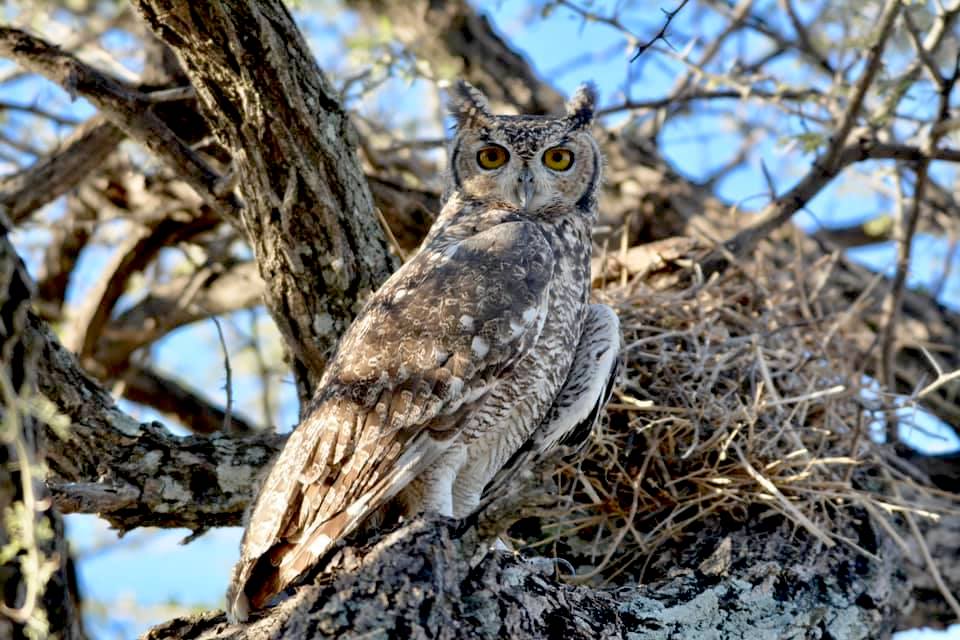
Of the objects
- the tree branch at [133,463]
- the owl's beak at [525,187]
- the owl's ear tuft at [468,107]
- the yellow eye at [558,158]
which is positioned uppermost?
the owl's ear tuft at [468,107]

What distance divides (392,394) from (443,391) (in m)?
0.12

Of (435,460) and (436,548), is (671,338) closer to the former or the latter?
(435,460)

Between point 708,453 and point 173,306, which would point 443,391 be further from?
point 173,306

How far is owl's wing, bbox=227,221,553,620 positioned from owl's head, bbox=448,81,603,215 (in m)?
0.38

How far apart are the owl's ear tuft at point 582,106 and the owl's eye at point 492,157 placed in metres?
0.25

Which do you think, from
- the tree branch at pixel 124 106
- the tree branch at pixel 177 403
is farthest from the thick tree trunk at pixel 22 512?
the tree branch at pixel 177 403

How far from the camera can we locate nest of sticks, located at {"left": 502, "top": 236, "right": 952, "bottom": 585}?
9.87 feet

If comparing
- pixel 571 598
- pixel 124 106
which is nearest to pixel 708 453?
pixel 571 598

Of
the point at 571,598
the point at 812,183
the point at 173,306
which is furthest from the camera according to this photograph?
the point at 173,306

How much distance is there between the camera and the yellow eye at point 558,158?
317 centimetres

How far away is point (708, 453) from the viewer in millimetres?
3094

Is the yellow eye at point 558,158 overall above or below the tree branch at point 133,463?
above

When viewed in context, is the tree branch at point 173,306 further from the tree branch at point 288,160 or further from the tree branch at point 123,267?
the tree branch at point 288,160

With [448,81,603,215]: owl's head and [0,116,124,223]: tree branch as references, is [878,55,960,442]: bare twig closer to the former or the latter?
[448,81,603,215]: owl's head
